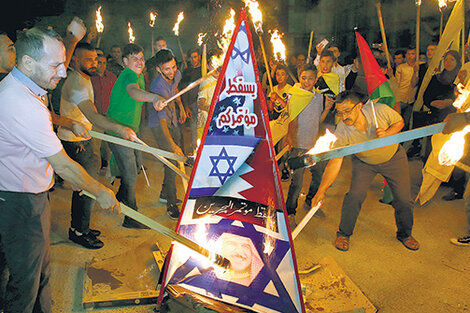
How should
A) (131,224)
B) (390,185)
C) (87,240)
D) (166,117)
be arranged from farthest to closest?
(166,117), (131,224), (390,185), (87,240)

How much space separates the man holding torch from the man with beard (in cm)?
240

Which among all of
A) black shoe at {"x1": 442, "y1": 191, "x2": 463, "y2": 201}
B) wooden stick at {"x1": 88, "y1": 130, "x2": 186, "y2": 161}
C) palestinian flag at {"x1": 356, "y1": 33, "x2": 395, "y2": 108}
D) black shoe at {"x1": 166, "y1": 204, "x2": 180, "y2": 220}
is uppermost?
palestinian flag at {"x1": 356, "y1": 33, "x2": 395, "y2": 108}

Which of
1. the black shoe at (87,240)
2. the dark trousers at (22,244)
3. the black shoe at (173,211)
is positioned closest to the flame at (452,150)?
the dark trousers at (22,244)

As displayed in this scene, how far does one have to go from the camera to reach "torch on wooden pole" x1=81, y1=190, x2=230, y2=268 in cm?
248

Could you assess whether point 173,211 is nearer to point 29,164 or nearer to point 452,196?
point 29,164

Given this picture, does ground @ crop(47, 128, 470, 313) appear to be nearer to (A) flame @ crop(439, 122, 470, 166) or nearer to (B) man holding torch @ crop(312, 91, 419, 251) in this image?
(B) man holding torch @ crop(312, 91, 419, 251)

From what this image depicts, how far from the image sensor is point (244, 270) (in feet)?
9.78

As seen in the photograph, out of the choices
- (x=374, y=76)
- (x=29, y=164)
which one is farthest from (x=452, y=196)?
(x=29, y=164)

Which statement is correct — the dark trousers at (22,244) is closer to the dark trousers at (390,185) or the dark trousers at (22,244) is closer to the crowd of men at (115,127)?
the crowd of men at (115,127)

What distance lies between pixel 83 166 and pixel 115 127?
64cm

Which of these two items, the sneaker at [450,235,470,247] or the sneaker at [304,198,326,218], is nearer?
the sneaker at [450,235,470,247]

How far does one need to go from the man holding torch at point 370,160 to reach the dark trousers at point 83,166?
285 cm

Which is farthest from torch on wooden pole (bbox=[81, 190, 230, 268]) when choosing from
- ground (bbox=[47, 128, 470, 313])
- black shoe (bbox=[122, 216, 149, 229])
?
black shoe (bbox=[122, 216, 149, 229])

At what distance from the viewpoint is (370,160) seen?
440 cm
